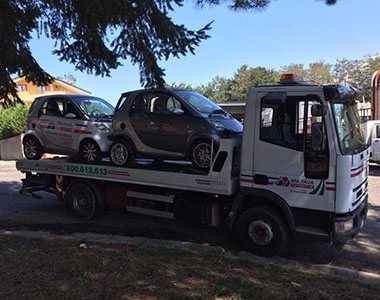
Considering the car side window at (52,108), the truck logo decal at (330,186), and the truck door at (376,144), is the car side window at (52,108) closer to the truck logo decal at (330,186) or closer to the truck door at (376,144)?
the truck logo decal at (330,186)

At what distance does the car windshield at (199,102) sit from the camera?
264 inches

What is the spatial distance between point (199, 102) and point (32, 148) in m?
4.20

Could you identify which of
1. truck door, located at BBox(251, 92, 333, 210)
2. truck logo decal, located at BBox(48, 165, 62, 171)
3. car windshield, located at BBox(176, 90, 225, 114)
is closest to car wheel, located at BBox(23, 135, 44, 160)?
truck logo decal, located at BBox(48, 165, 62, 171)

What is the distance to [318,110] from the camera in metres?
5.09

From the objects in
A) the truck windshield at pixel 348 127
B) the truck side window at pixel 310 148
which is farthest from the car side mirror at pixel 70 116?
the truck windshield at pixel 348 127

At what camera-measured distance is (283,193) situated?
219 inches

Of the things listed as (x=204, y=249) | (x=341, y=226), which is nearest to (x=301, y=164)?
(x=341, y=226)

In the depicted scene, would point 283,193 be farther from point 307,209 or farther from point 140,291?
point 140,291

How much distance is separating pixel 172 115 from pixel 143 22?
5.62 ft

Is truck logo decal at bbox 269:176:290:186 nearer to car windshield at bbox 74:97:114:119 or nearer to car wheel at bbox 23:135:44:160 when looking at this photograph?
car windshield at bbox 74:97:114:119

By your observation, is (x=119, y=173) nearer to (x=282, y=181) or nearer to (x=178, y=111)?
(x=178, y=111)

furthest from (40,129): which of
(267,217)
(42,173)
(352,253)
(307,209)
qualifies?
(352,253)

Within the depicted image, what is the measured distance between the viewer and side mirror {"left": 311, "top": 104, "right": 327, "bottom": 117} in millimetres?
5090

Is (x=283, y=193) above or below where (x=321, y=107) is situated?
below
